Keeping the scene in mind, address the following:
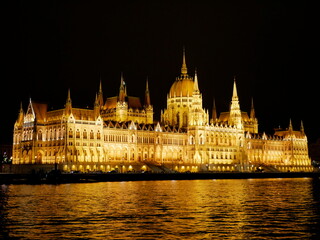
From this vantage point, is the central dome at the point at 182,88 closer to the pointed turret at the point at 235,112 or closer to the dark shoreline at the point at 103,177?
the pointed turret at the point at 235,112

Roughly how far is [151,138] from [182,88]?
25.9m

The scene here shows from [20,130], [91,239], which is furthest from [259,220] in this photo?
[20,130]

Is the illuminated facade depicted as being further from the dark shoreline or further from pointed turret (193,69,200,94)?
the dark shoreline

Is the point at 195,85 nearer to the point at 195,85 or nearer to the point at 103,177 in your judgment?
the point at 195,85

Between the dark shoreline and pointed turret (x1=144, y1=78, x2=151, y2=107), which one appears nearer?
the dark shoreline

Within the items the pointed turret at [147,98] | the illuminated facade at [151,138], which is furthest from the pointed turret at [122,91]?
the pointed turret at [147,98]

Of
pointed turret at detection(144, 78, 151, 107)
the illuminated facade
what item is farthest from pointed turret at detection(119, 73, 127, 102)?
pointed turret at detection(144, 78, 151, 107)

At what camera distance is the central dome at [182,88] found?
15275cm

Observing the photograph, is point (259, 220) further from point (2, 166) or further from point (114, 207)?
point (2, 166)

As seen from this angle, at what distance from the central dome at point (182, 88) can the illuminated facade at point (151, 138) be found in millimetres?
283

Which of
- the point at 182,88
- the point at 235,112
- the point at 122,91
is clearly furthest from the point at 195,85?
the point at 122,91

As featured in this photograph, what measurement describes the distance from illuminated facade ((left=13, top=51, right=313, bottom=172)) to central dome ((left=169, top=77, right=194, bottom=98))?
283mm

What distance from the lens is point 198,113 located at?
141250mm

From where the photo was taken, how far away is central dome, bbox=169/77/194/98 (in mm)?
152750
